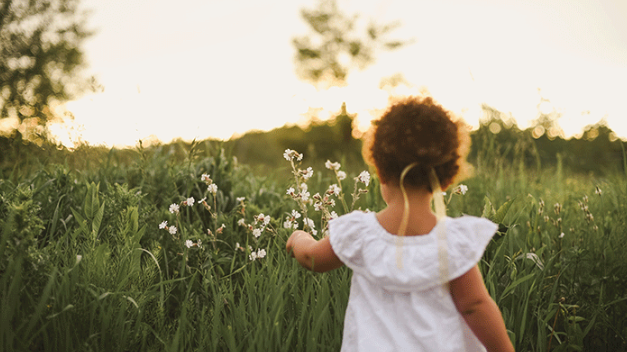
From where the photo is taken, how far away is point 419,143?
147 centimetres

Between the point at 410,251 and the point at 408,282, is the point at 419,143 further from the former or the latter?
the point at 408,282

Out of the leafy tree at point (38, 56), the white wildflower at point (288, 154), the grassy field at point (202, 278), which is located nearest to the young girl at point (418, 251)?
the grassy field at point (202, 278)

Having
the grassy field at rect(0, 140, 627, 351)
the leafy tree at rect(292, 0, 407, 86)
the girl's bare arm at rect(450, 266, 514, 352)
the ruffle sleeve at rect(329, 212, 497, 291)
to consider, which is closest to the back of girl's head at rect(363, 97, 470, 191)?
the ruffle sleeve at rect(329, 212, 497, 291)

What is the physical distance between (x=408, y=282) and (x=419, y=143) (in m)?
0.48

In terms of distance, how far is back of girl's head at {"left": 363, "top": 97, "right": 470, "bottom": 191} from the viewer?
1.47 meters

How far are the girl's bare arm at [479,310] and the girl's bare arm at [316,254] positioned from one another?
0.45m

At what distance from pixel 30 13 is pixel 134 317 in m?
6.63

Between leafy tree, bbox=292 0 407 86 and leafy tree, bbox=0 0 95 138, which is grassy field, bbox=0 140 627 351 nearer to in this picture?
leafy tree, bbox=0 0 95 138

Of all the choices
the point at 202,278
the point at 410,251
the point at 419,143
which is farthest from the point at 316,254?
the point at 202,278

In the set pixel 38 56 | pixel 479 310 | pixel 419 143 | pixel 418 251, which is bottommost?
pixel 479 310

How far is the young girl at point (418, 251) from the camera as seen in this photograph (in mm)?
1470

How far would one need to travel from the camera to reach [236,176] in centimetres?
450

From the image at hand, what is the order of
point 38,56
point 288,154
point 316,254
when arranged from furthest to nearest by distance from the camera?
point 38,56 < point 288,154 < point 316,254

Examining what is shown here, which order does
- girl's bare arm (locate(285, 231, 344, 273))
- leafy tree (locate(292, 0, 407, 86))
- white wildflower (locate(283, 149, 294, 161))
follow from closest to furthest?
girl's bare arm (locate(285, 231, 344, 273)) < white wildflower (locate(283, 149, 294, 161)) < leafy tree (locate(292, 0, 407, 86))
